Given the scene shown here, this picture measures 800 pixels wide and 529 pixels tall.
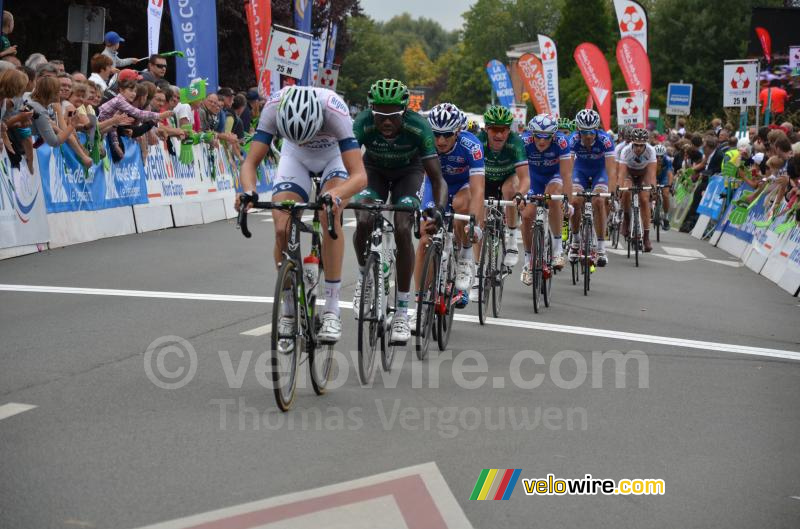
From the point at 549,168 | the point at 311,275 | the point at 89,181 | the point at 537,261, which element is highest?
the point at 549,168

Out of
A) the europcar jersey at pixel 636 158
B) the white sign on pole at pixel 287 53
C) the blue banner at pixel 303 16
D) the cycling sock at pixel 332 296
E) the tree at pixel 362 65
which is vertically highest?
the tree at pixel 362 65

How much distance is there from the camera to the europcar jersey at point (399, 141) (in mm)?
8633

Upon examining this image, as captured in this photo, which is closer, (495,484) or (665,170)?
(495,484)

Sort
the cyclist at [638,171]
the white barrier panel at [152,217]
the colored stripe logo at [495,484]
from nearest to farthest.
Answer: the colored stripe logo at [495,484], the white barrier panel at [152,217], the cyclist at [638,171]

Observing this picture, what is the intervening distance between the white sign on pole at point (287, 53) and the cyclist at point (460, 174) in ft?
52.8

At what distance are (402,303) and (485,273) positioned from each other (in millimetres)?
2712

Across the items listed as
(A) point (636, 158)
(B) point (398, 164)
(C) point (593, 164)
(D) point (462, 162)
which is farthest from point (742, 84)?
(B) point (398, 164)

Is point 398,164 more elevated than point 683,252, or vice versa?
point 398,164

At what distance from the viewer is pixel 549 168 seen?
14102 mm

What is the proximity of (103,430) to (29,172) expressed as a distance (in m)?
8.90

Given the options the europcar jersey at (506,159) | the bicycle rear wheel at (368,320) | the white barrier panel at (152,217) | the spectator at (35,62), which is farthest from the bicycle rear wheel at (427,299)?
the white barrier panel at (152,217)

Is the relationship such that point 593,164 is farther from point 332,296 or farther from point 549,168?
point 332,296

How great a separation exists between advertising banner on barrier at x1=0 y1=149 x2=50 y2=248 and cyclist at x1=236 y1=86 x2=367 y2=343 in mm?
6894

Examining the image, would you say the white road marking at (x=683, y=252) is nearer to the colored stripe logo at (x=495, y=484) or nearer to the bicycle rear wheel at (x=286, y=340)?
the bicycle rear wheel at (x=286, y=340)
